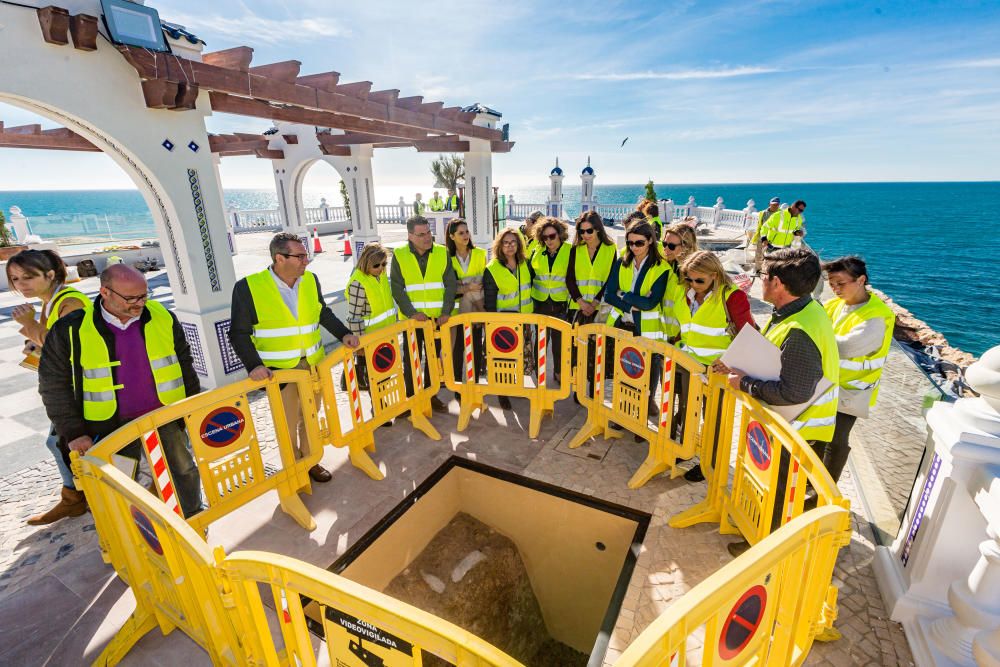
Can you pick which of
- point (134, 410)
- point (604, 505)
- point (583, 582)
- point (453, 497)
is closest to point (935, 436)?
point (604, 505)

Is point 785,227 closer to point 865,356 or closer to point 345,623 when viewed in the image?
point 865,356

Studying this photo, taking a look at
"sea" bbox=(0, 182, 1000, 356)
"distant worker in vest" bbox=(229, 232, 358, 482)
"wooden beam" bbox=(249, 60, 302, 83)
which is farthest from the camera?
"sea" bbox=(0, 182, 1000, 356)

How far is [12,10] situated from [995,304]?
39.2 meters

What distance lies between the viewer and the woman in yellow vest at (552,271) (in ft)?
17.6

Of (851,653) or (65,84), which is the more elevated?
(65,84)

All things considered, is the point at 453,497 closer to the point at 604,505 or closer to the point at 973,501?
the point at 604,505

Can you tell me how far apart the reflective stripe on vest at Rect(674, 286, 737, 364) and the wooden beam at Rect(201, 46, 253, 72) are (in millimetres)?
5827

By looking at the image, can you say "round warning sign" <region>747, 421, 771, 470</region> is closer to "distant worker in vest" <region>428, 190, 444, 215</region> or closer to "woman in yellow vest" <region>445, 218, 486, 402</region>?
"woman in yellow vest" <region>445, 218, 486, 402</region>

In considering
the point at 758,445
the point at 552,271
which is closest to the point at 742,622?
the point at 758,445

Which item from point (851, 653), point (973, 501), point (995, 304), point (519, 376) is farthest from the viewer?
point (995, 304)

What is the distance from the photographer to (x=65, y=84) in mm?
4504

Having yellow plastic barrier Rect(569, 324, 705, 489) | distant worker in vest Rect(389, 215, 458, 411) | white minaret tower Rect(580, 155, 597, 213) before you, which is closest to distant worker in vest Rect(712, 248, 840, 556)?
yellow plastic barrier Rect(569, 324, 705, 489)

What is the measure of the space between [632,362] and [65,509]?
16.5 feet

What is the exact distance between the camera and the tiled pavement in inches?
108
